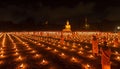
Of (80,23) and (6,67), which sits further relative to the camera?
(80,23)

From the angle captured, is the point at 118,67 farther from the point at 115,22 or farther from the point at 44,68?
the point at 115,22

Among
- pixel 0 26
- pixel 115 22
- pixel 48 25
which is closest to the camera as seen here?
pixel 115 22

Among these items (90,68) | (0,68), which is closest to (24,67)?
(0,68)

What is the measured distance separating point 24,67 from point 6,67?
45.5 inches

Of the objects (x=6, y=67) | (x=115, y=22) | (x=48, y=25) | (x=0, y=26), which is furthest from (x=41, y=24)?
(x=6, y=67)

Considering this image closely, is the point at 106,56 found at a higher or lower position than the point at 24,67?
higher

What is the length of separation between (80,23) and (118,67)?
97.7 metres

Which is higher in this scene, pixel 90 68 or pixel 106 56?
pixel 106 56

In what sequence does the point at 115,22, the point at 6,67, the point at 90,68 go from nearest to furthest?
the point at 90,68
the point at 6,67
the point at 115,22

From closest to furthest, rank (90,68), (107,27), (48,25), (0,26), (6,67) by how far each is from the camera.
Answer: (90,68)
(6,67)
(107,27)
(48,25)
(0,26)

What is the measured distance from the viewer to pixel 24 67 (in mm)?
11055

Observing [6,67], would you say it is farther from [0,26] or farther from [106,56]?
[0,26]

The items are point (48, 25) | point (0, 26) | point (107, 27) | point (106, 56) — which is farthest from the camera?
point (0, 26)

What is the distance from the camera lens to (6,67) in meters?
11.2
